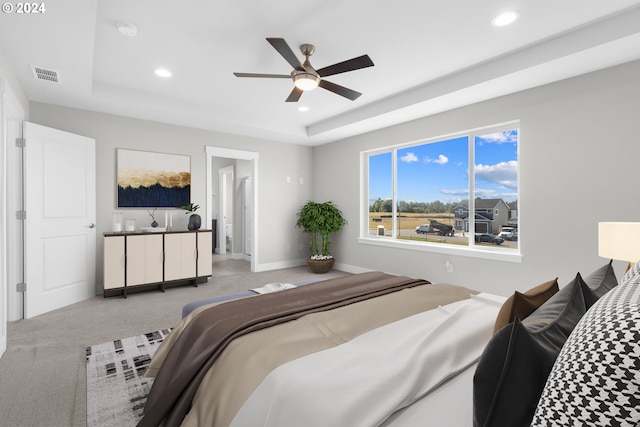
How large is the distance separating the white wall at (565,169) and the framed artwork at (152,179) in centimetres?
390

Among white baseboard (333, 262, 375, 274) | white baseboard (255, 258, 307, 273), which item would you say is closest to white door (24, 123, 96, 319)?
white baseboard (255, 258, 307, 273)

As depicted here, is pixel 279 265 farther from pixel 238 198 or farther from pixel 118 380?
pixel 118 380

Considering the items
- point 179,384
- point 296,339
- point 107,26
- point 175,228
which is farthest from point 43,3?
point 175,228

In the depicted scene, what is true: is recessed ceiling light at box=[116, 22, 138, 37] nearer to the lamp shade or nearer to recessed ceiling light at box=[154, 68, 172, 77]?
recessed ceiling light at box=[154, 68, 172, 77]

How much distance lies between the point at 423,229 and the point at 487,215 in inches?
39.1

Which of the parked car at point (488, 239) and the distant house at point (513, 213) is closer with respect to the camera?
the distant house at point (513, 213)

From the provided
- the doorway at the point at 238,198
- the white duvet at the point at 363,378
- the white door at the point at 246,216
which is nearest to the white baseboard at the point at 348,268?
the doorway at the point at 238,198

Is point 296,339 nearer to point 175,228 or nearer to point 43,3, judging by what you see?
point 43,3

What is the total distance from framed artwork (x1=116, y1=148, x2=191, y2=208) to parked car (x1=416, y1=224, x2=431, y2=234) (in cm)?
364

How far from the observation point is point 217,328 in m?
1.50

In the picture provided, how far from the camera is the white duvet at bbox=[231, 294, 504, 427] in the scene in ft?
2.97

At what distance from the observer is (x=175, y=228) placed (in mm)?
4949

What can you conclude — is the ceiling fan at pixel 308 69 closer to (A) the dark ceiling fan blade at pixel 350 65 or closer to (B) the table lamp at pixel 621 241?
(A) the dark ceiling fan blade at pixel 350 65

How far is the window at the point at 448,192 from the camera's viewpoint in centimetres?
393
